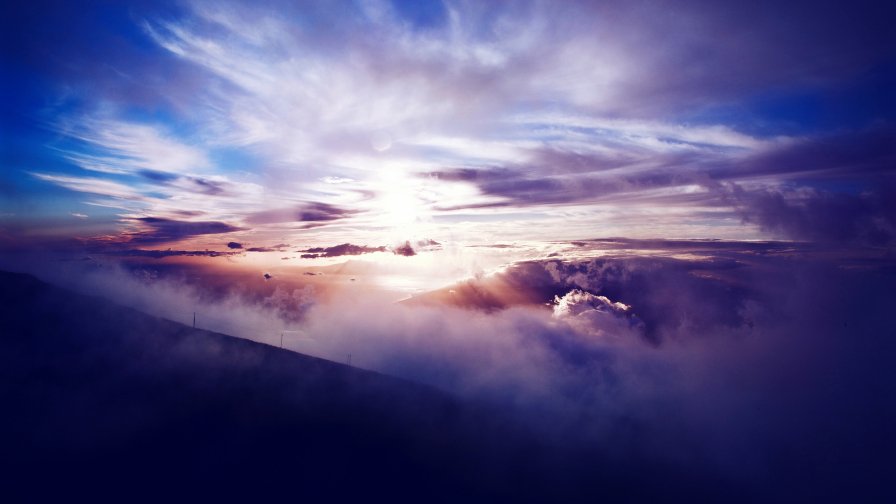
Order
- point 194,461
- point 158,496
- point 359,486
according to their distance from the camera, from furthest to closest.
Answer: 1. point 359,486
2. point 194,461
3. point 158,496

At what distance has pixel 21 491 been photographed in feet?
229

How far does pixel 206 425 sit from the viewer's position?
10344 centimetres

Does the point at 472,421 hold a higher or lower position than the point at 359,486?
lower

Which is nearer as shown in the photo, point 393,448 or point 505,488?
point 393,448

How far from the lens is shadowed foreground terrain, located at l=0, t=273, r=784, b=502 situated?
3317 inches

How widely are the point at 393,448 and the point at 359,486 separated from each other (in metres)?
19.9

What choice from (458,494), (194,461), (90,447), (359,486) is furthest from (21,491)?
(458,494)

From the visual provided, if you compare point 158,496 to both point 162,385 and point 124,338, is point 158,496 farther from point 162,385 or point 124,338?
point 124,338

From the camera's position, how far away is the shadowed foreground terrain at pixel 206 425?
84.2 metres

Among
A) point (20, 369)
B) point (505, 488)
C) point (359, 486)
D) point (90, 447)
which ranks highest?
point (20, 369)

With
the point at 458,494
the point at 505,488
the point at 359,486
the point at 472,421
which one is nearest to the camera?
the point at 359,486

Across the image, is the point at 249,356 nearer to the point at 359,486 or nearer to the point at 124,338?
the point at 124,338

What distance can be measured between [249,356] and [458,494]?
76846 millimetres

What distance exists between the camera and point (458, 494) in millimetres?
125000
